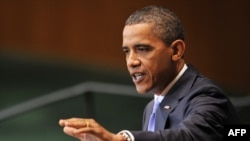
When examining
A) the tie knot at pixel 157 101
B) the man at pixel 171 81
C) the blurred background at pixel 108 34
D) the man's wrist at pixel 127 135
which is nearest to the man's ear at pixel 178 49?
the man at pixel 171 81

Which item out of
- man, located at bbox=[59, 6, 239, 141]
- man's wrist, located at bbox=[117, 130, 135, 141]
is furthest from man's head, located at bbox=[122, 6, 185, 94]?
man's wrist, located at bbox=[117, 130, 135, 141]

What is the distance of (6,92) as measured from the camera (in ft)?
20.3

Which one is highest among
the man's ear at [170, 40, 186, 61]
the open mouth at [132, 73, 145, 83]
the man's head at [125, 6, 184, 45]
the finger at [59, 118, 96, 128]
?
the man's head at [125, 6, 184, 45]

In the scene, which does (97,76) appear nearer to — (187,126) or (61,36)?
(61,36)

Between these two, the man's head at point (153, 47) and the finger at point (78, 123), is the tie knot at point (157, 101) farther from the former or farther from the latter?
the finger at point (78, 123)

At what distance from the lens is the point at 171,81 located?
178cm

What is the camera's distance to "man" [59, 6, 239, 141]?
149 cm

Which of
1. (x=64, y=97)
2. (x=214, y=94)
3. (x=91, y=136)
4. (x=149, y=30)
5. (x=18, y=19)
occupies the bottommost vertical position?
(x=91, y=136)

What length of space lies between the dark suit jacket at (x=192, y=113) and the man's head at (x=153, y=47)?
0.06 meters

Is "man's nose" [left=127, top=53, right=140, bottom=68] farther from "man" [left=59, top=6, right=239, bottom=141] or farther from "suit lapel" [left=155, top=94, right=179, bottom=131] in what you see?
"suit lapel" [left=155, top=94, right=179, bottom=131]

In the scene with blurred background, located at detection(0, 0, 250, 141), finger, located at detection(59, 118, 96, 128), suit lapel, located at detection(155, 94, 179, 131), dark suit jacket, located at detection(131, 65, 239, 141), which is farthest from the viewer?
blurred background, located at detection(0, 0, 250, 141)

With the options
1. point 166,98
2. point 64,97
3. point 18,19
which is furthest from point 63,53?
point 166,98

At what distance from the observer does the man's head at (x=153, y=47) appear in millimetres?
1651

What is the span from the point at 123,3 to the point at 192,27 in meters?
0.78
